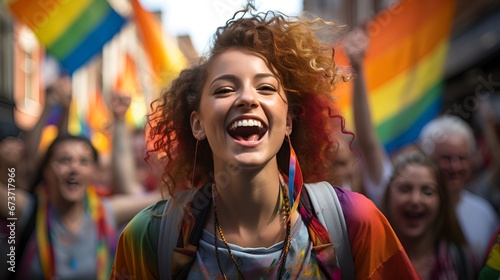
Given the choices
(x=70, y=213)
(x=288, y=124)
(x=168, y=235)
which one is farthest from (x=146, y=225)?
(x=70, y=213)

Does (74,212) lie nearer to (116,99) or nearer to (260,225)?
(116,99)

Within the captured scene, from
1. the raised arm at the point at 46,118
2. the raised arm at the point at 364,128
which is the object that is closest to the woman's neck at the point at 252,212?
the raised arm at the point at 364,128

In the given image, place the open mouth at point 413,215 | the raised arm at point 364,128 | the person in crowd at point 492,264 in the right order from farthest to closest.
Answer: the raised arm at point 364,128
the open mouth at point 413,215
the person in crowd at point 492,264

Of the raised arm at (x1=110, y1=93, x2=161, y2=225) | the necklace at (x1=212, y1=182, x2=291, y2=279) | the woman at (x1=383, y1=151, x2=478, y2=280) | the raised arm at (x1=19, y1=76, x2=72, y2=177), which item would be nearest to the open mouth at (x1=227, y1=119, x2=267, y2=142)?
the necklace at (x1=212, y1=182, x2=291, y2=279)

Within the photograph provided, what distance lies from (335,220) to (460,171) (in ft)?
5.87

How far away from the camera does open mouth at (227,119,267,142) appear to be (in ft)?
6.51

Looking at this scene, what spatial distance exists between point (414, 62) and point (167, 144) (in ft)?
8.88

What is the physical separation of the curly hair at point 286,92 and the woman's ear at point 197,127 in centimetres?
4

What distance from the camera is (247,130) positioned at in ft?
6.61

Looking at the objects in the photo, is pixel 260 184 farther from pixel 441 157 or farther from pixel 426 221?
pixel 441 157

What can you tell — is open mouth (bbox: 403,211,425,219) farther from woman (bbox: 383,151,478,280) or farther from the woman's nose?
the woman's nose

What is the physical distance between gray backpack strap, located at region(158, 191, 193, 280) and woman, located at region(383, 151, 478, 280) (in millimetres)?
1175

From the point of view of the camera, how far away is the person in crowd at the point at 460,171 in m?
3.28

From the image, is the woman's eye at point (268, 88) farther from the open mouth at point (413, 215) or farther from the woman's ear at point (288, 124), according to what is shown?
the open mouth at point (413, 215)
